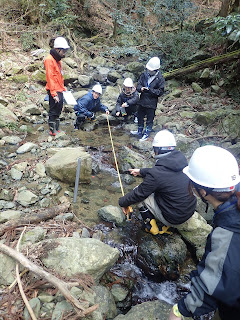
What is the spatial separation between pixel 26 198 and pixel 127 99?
16.7 ft

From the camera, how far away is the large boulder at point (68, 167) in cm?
450

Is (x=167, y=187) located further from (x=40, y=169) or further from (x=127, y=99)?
(x=127, y=99)

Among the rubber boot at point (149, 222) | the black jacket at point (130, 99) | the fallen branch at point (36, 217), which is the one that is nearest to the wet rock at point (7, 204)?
the fallen branch at point (36, 217)

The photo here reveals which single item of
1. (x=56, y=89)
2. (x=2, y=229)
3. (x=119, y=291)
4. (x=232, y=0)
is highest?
(x=232, y=0)

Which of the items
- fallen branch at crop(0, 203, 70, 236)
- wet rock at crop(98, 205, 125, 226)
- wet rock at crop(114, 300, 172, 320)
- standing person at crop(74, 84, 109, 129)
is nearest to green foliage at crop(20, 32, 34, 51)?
standing person at crop(74, 84, 109, 129)

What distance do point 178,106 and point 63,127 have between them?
14.6 feet

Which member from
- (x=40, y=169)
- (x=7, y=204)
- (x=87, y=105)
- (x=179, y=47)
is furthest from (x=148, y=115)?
(x=179, y=47)

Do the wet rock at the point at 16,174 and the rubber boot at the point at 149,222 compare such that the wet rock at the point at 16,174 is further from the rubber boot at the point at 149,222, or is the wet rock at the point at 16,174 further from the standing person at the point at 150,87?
the standing person at the point at 150,87

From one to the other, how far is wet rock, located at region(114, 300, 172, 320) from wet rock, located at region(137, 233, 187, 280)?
72 centimetres

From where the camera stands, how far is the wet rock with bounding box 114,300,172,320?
2.38 m

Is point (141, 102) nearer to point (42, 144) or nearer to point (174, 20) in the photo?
point (42, 144)

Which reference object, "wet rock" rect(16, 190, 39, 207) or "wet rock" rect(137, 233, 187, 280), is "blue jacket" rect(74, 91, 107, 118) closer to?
"wet rock" rect(16, 190, 39, 207)

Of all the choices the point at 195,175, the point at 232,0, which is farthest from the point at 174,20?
the point at 195,175

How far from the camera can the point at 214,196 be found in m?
1.71
